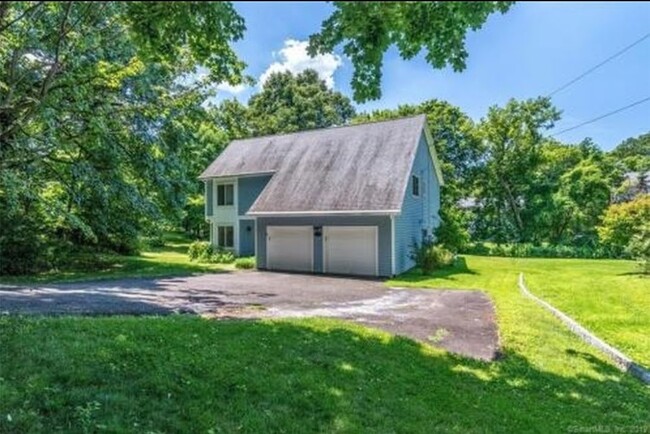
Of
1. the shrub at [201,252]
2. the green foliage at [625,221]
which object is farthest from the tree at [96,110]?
the green foliage at [625,221]

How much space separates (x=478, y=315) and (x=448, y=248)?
1075cm

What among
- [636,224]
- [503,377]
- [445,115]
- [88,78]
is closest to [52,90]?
[88,78]

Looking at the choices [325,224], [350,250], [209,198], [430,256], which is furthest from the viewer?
[209,198]

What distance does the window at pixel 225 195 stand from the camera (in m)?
26.2

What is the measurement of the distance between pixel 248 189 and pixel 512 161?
19848 millimetres

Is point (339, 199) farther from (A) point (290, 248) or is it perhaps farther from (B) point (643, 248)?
(B) point (643, 248)

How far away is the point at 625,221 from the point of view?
20.6m

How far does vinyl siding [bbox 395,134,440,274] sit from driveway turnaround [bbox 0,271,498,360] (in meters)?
3.25

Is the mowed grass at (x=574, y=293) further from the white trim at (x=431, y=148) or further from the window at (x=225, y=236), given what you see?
the window at (x=225, y=236)

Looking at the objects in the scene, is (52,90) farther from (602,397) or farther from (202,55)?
(602,397)

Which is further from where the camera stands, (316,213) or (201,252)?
(201,252)

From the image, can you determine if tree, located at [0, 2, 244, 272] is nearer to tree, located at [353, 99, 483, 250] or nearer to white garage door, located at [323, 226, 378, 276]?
white garage door, located at [323, 226, 378, 276]

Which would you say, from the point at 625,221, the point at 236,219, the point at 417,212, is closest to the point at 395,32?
the point at 417,212

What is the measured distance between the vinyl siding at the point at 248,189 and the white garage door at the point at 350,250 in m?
6.26
